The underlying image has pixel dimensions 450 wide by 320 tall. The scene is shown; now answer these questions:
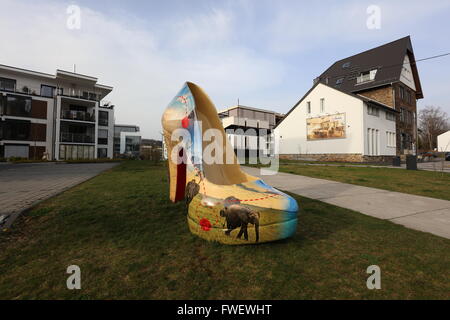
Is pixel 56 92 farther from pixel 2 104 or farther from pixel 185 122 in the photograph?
pixel 185 122

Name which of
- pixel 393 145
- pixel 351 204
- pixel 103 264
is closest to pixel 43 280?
pixel 103 264

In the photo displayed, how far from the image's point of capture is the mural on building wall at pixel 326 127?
2260 cm

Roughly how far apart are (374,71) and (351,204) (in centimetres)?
3016

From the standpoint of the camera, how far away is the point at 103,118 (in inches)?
1212

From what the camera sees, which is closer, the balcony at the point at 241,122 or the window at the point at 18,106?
the window at the point at 18,106

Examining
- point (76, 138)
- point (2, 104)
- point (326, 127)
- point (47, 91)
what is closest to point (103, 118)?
point (76, 138)

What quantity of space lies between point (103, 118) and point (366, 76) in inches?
1493

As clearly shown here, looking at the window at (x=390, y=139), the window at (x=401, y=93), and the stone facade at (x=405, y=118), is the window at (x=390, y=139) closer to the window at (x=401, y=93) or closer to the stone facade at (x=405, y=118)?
the stone facade at (x=405, y=118)

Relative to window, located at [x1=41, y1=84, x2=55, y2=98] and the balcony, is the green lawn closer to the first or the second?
the balcony

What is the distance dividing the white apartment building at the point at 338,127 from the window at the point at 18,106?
3261 centimetres

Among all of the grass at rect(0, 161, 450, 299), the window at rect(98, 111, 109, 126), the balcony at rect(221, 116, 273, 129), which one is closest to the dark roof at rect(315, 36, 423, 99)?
the balcony at rect(221, 116, 273, 129)

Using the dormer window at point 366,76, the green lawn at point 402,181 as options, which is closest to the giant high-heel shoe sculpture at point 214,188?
the green lawn at point 402,181

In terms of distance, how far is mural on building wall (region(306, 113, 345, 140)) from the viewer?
74.1 feet

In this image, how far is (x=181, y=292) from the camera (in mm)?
1730
